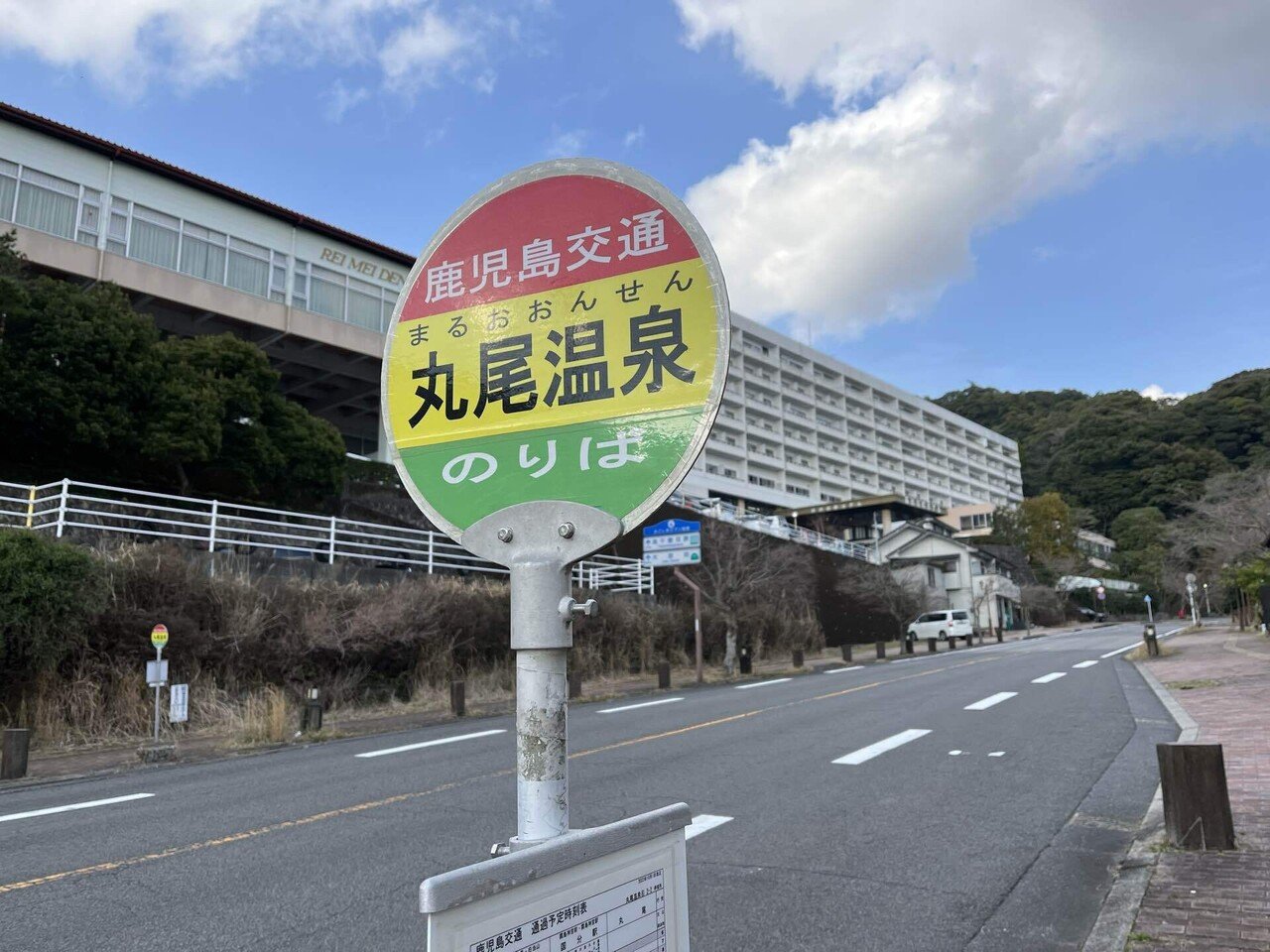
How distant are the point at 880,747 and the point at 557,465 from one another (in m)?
9.85

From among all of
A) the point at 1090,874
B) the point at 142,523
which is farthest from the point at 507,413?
the point at 142,523

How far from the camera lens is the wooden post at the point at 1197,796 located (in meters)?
5.52

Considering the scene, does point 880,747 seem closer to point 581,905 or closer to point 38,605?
point 581,905

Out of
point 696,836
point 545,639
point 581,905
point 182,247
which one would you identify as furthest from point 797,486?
point 581,905

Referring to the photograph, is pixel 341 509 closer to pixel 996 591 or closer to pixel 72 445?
pixel 72 445

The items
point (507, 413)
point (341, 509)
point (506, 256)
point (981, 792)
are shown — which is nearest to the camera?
point (507, 413)

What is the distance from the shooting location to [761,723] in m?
12.9

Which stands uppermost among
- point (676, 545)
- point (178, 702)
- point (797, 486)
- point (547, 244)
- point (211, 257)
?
point (211, 257)

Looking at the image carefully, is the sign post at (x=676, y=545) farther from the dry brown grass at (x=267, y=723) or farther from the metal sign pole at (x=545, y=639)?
the metal sign pole at (x=545, y=639)

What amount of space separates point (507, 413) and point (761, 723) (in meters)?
11.9

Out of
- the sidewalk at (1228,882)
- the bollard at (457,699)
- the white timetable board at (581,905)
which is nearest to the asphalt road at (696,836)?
the sidewalk at (1228,882)

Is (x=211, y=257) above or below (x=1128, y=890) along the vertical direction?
above

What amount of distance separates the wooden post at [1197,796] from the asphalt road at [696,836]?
0.57 meters

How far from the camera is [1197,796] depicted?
5602 millimetres
